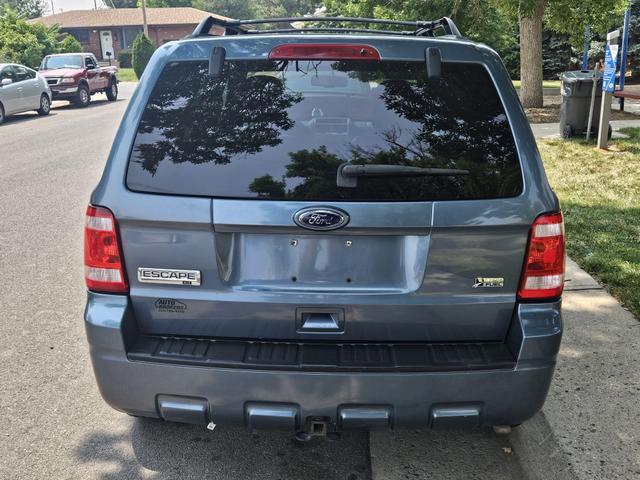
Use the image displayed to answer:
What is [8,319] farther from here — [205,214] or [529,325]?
[529,325]

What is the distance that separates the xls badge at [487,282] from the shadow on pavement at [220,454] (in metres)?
1.12

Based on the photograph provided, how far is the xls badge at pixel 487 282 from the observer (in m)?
2.75

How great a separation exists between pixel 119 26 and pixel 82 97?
148 ft

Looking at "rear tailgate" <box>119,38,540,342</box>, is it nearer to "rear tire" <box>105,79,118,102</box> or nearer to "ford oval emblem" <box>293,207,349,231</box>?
"ford oval emblem" <box>293,207,349,231</box>

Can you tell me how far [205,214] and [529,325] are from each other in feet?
4.58

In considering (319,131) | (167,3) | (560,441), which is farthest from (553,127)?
(167,3)

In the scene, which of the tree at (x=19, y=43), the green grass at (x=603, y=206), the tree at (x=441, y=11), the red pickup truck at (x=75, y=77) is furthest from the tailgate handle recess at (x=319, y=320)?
the tree at (x=19, y=43)

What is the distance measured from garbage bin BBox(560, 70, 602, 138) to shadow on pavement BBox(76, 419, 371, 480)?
34.9 ft

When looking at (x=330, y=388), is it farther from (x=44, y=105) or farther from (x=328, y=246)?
(x=44, y=105)

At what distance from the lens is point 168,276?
2766 millimetres

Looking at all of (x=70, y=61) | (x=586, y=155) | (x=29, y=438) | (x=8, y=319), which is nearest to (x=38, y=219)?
(x=8, y=319)

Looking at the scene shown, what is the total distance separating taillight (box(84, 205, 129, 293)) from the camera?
110 inches

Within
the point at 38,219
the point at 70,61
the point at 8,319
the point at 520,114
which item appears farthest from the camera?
the point at 70,61

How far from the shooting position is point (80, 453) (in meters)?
3.38
